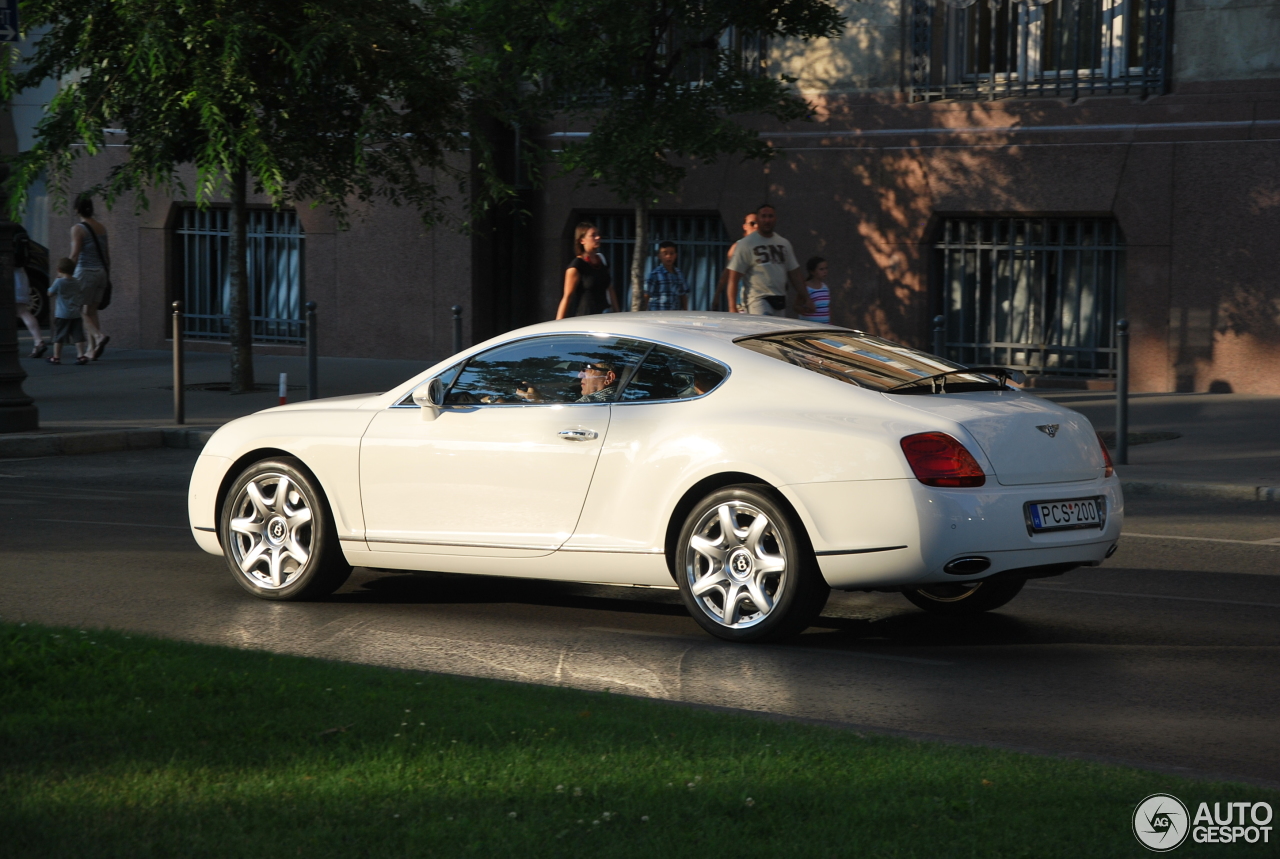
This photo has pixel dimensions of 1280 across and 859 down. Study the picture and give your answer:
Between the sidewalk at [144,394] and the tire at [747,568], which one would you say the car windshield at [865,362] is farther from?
the sidewalk at [144,394]

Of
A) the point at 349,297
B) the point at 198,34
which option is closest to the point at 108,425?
the point at 198,34

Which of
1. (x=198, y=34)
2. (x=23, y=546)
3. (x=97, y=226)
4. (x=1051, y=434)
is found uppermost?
(x=198, y=34)

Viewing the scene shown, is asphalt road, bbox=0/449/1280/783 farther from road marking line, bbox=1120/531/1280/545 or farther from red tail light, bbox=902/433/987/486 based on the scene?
red tail light, bbox=902/433/987/486

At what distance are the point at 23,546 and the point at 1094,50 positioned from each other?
13.7 meters

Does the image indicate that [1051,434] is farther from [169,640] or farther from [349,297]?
[349,297]

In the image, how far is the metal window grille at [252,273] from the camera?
967 inches

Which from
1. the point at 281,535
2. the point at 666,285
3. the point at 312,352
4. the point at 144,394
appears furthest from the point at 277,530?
the point at 144,394

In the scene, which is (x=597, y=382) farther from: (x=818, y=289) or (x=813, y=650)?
(x=818, y=289)

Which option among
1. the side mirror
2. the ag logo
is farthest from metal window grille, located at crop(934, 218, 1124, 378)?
the ag logo

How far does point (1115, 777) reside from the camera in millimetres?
4621

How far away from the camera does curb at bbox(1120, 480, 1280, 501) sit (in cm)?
1173

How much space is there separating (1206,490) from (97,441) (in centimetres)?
932

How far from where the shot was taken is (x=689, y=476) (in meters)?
7.10

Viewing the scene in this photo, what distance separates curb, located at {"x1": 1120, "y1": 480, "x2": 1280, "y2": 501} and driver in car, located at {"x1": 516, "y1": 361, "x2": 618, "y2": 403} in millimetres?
5664
